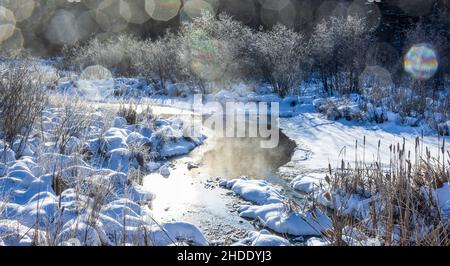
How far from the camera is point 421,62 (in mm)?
17250

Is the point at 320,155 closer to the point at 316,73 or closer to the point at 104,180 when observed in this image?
the point at 104,180

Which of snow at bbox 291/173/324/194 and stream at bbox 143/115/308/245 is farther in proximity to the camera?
snow at bbox 291/173/324/194

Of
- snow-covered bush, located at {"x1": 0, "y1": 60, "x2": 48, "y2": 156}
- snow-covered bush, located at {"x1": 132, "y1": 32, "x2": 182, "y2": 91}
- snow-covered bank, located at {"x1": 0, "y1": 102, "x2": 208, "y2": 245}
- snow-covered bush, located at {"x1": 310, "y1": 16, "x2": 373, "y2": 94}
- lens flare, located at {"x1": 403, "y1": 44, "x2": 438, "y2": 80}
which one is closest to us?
snow-covered bank, located at {"x1": 0, "y1": 102, "x2": 208, "y2": 245}

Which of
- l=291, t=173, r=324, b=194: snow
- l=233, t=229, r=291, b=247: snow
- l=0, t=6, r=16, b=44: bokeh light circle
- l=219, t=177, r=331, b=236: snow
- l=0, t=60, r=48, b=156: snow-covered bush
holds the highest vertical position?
l=0, t=6, r=16, b=44: bokeh light circle

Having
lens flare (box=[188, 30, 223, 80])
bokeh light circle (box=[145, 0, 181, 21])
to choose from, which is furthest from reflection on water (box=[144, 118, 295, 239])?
bokeh light circle (box=[145, 0, 181, 21])

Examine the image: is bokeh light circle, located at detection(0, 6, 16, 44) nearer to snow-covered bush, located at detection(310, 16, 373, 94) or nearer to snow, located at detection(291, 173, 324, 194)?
snow-covered bush, located at detection(310, 16, 373, 94)

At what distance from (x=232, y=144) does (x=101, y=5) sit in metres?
32.2

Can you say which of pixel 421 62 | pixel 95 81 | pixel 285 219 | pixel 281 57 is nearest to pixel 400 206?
pixel 285 219

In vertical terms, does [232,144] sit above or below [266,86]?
below

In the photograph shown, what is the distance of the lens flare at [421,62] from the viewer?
16.6m

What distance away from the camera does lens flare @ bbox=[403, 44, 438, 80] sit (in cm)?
1661
